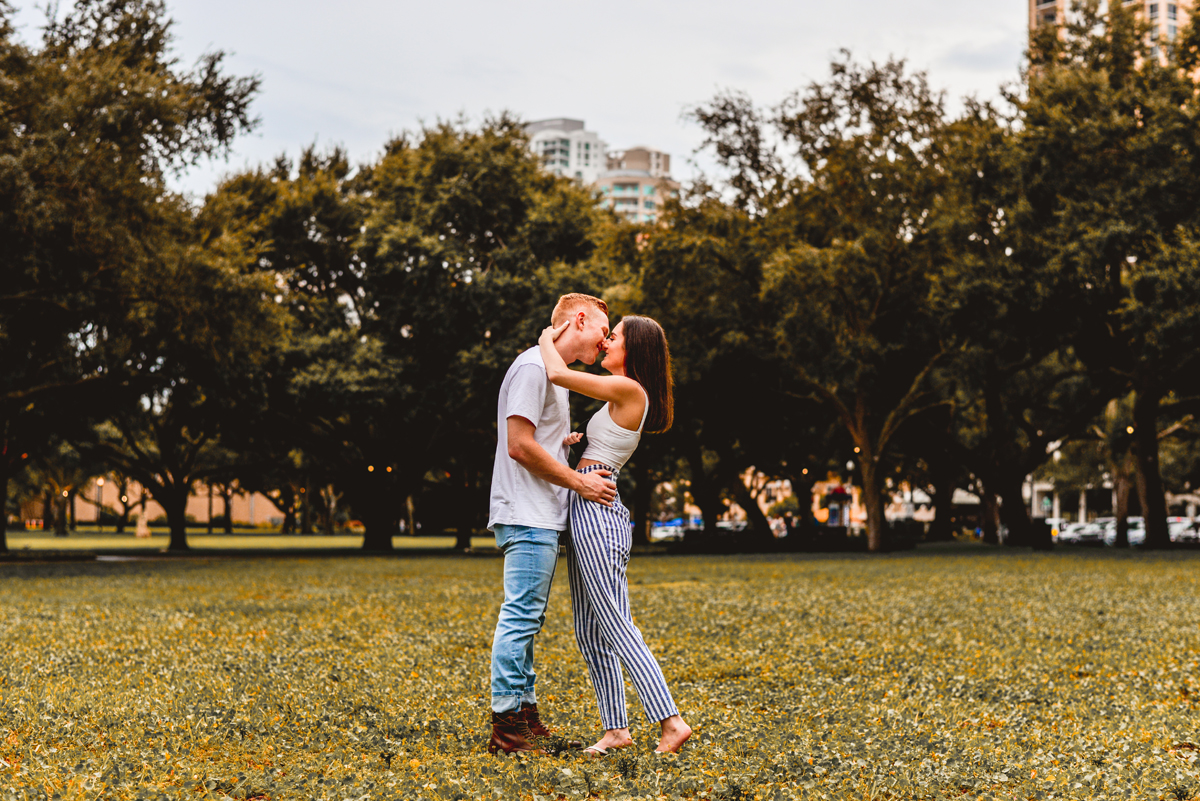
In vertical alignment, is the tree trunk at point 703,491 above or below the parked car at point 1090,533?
above

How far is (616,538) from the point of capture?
4.51 metres

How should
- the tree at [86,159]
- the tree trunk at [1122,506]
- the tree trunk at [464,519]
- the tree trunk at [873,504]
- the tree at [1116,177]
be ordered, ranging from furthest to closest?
1. the tree trunk at [1122,506]
2. the tree trunk at [464,519]
3. the tree trunk at [873,504]
4. the tree at [1116,177]
5. the tree at [86,159]

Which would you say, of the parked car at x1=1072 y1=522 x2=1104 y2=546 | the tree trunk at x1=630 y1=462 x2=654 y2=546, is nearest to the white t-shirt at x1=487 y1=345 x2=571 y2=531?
the tree trunk at x1=630 y1=462 x2=654 y2=546

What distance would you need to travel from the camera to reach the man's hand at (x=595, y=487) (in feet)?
14.5

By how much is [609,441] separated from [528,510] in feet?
1.43

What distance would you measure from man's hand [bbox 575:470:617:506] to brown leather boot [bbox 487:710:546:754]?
3.17ft

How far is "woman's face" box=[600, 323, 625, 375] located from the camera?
4562mm

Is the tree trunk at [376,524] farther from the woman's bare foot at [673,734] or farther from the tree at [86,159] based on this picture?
the woman's bare foot at [673,734]

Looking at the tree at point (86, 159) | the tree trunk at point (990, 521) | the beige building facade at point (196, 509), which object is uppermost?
the tree at point (86, 159)

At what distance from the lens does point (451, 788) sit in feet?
13.0

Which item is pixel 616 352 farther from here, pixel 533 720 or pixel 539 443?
pixel 533 720

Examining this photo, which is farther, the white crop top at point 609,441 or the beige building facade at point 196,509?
the beige building facade at point 196,509

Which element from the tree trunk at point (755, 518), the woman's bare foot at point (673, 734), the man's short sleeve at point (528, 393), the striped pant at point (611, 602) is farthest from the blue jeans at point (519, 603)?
the tree trunk at point (755, 518)

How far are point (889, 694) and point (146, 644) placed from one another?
5.70 metres
